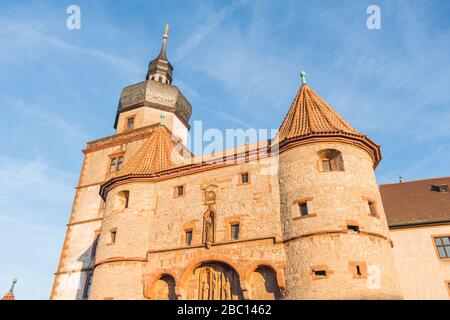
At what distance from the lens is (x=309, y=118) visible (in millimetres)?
18641

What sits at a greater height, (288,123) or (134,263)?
(288,123)

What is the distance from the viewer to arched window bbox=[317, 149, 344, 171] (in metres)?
17.1

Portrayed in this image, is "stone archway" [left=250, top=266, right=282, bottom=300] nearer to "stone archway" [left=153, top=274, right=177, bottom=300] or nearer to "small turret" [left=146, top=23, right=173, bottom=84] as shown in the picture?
"stone archway" [left=153, top=274, right=177, bottom=300]

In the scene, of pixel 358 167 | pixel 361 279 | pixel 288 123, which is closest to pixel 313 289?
pixel 361 279

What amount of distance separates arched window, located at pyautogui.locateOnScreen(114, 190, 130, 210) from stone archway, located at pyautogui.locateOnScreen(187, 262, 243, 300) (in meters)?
5.88

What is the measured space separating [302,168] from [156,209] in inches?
324

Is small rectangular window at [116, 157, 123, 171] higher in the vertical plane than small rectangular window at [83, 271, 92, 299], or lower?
higher

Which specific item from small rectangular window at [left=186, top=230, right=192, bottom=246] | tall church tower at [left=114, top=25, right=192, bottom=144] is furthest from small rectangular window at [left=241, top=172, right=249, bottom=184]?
tall church tower at [left=114, top=25, right=192, bottom=144]

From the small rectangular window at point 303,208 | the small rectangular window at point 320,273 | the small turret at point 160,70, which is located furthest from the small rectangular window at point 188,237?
the small turret at point 160,70

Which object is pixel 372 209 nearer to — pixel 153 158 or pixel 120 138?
pixel 153 158

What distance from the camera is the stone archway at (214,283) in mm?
16391

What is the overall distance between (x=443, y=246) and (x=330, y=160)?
8989 millimetres
